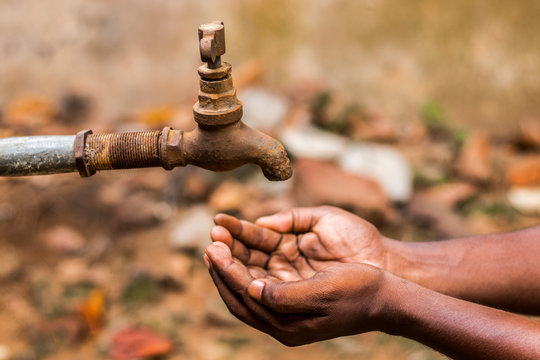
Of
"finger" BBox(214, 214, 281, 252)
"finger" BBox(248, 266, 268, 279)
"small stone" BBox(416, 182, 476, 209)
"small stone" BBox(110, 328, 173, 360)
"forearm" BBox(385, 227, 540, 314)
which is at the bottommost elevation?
"small stone" BBox(110, 328, 173, 360)

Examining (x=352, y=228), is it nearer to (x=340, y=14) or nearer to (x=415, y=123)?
(x=415, y=123)

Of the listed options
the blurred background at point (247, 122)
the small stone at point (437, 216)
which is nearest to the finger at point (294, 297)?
the blurred background at point (247, 122)

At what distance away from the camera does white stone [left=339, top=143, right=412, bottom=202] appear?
4.16m

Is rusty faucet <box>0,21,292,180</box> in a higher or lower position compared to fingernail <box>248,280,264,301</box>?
higher

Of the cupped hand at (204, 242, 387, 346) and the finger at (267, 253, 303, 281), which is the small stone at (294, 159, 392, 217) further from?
the cupped hand at (204, 242, 387, 346)

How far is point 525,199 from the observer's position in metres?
4.39

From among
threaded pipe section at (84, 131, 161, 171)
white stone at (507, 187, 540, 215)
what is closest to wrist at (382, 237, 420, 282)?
threaded pipe section at (84, 131, 161, 171)

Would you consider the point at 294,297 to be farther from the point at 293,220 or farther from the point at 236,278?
the point at 293,220

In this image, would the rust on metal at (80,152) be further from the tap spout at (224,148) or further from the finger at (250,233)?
the finger at (250,233)

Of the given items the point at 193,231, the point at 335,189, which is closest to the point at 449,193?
the point at 335,189

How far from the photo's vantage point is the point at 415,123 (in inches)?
197

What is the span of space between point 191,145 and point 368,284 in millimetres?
625

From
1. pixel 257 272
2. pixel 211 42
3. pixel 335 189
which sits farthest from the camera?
pixel 335 189

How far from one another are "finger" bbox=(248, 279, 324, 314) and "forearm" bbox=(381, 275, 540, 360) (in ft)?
0.71
